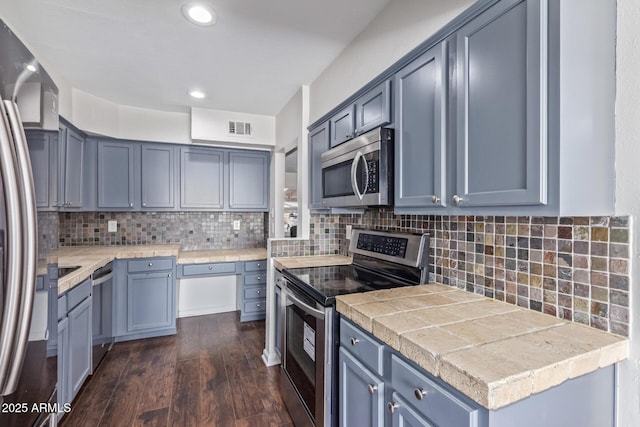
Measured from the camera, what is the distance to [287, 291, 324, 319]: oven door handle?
1.45 m

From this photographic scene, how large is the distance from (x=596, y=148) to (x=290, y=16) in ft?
5.32

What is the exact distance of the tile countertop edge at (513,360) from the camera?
694 millimetres

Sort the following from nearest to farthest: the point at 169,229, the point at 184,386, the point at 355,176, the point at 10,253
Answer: the point at 10,253
the point at 355,176
the point at 184,386
the point at 169,229

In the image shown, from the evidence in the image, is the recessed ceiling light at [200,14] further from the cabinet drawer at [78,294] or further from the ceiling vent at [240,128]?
the cabinet drawer at [78,294]

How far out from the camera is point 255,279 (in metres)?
3.56

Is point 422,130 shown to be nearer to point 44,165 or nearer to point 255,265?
point 44,165

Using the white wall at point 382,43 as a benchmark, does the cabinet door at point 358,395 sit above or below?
below

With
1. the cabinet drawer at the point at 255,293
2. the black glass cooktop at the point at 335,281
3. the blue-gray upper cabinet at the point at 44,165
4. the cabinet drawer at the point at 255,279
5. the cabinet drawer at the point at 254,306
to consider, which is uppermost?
the blue-gray upper cabinet at the point at 44,165

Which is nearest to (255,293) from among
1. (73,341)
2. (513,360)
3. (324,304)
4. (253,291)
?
(253,291)

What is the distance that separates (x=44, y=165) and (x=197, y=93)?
2.26 meters

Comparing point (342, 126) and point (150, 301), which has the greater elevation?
point (342, 126)

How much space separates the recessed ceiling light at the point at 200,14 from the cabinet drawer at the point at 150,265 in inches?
89.7

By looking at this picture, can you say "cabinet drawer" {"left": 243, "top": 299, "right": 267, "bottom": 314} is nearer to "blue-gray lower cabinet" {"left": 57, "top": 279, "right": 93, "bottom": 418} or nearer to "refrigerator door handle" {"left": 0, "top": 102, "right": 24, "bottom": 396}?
"blue-gray lower cabinet" {"left": 57, "top": 279, "right": 93, "bottom": 418}

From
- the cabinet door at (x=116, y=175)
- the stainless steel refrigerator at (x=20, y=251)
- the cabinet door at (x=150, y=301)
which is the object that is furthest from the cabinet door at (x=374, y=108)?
the cabinet door at (x=116, y=175)
